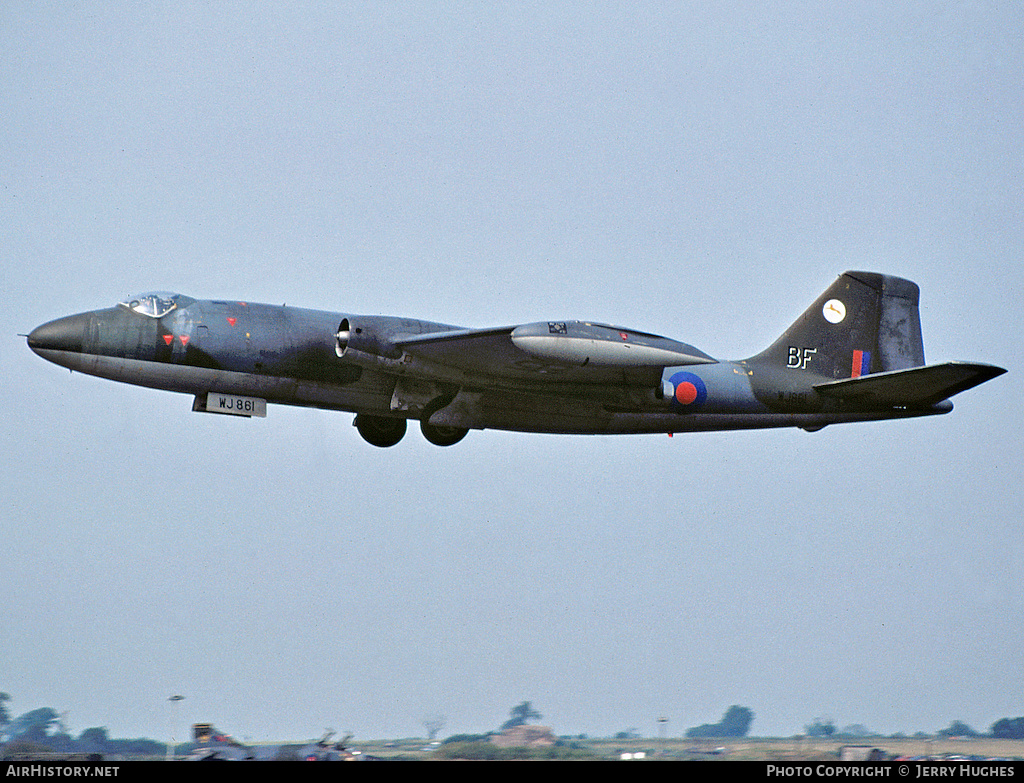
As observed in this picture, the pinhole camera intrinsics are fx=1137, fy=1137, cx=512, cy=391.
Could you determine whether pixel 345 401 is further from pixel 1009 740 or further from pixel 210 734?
pixel 1009 740

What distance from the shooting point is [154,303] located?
21.3 m

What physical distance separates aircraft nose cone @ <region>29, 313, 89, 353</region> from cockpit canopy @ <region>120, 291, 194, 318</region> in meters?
0.95

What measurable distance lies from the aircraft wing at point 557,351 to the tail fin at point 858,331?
514 centimetres

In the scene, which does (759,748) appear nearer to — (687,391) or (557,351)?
A: (687,391)

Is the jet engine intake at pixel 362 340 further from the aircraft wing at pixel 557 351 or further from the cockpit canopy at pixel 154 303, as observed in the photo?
the cockpit canopy at pixel 154 303

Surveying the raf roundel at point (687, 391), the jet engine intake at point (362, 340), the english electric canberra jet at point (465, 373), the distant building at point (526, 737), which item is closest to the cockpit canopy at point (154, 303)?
the english electric canberra jet at point (465, 373)

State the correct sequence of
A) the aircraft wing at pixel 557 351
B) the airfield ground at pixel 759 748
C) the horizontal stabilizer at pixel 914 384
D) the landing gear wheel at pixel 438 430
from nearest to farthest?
the aircraft wing at pixel 557 351 < the horizontal stabilizer at pixel 914 384 < the landing gear wheel at pixel 438 430 < the airfield ground at pixel 759 748

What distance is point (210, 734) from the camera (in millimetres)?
23266

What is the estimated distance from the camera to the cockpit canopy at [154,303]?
69.7 ft

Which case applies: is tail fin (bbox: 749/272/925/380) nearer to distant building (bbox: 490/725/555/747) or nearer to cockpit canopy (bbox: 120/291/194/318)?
distant building (bbox: 490/725/555/747)

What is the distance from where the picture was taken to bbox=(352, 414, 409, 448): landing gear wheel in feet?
80.9

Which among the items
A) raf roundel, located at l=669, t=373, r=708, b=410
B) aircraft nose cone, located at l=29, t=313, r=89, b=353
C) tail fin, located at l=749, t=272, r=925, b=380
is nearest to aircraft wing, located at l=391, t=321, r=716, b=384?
raf roundel, located at l=669, t=373, r=708, b=410
